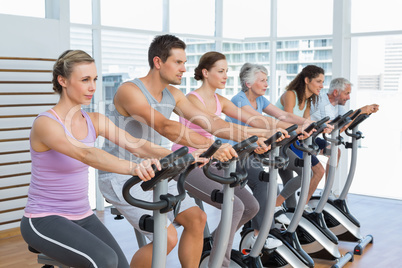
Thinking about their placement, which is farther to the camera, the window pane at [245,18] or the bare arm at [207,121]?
the window pane at [245,18]

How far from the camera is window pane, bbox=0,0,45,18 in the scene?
4.86 metres

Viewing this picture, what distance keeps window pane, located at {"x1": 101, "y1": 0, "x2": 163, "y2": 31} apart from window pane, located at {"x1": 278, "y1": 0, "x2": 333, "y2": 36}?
6.08 ft

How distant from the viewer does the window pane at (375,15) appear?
6195 millimetres

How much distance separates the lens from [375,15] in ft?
20.7

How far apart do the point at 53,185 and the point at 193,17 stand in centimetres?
498

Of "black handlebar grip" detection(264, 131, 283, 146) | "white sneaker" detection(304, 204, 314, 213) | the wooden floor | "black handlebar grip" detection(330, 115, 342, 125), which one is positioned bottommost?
the wooden floor

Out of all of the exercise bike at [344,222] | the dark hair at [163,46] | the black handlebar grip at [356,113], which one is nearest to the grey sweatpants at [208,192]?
the dark hair at [163,46]

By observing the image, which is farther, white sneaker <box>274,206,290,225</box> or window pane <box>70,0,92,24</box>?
window pane <box>70,0,92,24</box>

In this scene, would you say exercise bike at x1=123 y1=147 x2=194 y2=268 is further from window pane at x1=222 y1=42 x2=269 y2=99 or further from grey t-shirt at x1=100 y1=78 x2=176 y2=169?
window pane at x1=222 y1=42 x2=269 y2=99

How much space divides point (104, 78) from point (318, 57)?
2.98m

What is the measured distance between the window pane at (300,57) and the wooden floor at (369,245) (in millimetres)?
1891

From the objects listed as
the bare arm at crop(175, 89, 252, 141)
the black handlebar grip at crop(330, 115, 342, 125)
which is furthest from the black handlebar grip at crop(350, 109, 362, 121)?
the bare arm at crop(175, 89, 252, 141)

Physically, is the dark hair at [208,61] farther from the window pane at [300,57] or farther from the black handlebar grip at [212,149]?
the window pane at [300,57]

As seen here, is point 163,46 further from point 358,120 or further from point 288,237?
point 358,120
